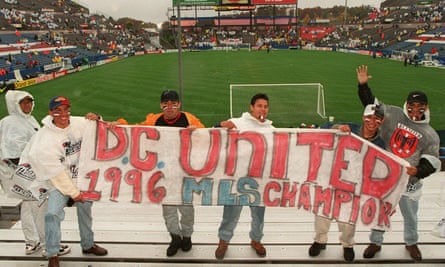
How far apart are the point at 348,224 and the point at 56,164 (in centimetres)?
335

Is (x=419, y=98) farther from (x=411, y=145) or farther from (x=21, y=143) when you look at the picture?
(x=21, y=143)

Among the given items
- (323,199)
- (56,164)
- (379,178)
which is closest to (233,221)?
(323,199)

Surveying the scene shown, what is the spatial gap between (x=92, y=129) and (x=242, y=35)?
85918 mm

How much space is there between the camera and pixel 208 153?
4301 mm

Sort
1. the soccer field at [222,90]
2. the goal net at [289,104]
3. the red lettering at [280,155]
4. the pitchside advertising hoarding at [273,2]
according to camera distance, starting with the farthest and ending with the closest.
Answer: the pitchside advertising hoarding at [273,2] < the soccer field at [222,90] < the goal net at [289,104] < the red lettering at [280,155]

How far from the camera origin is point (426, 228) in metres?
4.82

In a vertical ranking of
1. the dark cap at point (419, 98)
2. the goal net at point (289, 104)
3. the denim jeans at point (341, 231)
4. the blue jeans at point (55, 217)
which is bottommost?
the goal net at point (289, 104)

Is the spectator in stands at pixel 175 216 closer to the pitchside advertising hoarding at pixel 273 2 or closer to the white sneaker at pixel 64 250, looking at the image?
the white sneaker at pixel 64 250

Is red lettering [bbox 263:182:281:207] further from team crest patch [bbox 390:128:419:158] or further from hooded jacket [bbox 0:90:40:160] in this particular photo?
hooded jacket [bbox 0:90:40:160]

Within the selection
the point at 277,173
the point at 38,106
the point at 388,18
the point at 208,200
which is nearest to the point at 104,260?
the point at 208,200

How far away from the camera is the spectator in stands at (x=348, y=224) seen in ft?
13.3

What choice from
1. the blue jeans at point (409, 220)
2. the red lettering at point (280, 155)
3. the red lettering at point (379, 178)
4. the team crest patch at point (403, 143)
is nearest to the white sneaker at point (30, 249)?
the red lettering at point (280, 155)

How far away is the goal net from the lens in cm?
1534

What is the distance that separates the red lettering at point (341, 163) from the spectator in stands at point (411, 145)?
50 centimetres
